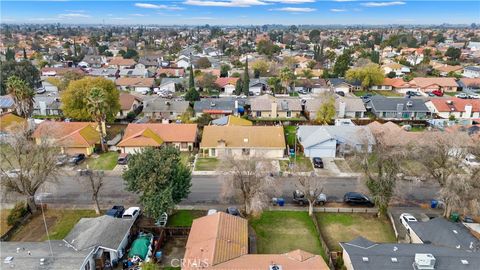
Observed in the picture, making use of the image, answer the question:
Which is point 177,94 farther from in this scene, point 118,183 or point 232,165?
point 232,165

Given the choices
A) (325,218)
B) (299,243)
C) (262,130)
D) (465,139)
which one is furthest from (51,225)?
(465,139)

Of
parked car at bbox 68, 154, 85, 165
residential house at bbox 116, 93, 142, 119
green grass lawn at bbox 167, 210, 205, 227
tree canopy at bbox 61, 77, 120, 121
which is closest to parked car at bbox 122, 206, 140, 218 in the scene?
green grass lawn at bbox 167, 210, 205, 227

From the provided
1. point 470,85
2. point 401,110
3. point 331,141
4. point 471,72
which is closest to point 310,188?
point 331,141

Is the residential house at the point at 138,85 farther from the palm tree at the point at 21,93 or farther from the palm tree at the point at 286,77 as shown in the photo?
the palm tree at the point at 286,77

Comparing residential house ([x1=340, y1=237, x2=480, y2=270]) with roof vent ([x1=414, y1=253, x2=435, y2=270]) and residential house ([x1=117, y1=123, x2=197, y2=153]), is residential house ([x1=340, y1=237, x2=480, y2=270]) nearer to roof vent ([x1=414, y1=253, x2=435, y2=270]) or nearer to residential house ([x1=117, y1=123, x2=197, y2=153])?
roof vent ([x1=414, y1=253, x2=435, y2=270])

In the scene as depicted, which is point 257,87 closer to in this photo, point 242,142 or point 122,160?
point 242,142

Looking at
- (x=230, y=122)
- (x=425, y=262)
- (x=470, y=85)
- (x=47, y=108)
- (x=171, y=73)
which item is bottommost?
(x=425, y=262)

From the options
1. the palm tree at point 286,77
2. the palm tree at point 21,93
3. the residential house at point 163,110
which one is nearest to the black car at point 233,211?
the residential house at point 163,110
